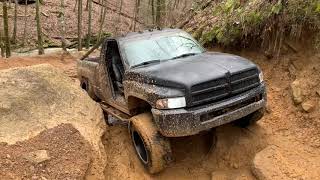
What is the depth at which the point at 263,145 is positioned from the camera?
274 inches

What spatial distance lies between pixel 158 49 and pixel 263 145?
7.84 ft

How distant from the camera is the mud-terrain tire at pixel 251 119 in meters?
7.08

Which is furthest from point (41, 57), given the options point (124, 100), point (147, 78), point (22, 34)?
point (147, 78)

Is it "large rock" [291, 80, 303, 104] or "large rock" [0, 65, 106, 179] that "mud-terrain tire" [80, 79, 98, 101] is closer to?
"large rock" [0, 65, 106, 179]

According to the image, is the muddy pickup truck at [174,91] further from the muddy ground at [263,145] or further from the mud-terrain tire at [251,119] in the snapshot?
the muddy ground at [263,145]

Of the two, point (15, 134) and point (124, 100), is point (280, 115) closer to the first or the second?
point (124, 100)

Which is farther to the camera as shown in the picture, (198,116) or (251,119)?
(251,119)

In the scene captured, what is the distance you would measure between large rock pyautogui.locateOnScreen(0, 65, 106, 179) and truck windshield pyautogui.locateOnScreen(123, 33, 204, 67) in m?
1.18

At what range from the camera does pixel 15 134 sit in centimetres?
617

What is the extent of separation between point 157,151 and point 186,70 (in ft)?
4.07

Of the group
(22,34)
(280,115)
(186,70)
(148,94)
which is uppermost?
(186,70)

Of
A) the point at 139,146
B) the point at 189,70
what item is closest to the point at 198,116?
the point at 189,70

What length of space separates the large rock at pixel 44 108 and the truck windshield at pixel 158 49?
3.86 feet

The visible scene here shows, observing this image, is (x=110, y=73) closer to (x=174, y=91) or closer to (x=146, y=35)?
(x=146, y=35)
